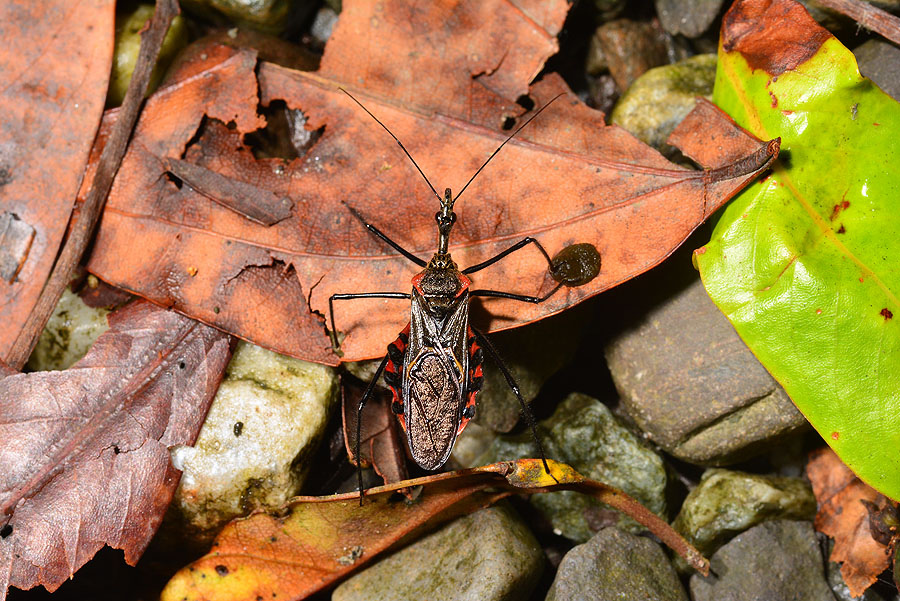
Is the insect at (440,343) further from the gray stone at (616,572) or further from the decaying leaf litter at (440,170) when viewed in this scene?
the gray stone at (616,572)

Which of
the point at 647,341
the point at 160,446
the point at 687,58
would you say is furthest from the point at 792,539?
the point at 160,446

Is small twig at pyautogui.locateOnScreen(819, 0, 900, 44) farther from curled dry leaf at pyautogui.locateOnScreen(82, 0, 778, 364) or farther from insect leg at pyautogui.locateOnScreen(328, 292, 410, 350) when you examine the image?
insect leg at pyautogui.locateOnScreen(328, 292, 410, 350)

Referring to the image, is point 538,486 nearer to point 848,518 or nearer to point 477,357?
point 477,357

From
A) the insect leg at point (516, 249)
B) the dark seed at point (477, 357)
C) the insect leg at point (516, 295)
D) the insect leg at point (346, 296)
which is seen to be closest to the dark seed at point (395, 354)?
the insect leg at point (346, 296)

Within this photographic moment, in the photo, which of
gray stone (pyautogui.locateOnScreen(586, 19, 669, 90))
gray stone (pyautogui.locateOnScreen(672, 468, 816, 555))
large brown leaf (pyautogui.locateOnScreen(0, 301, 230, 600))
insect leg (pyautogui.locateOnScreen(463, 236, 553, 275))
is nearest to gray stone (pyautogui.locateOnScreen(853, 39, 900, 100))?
gray stone (pyautogui.locateOnScreen(586, 19, 669, 90))

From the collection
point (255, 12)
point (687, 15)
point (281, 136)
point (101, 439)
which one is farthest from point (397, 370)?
point (687, 15)

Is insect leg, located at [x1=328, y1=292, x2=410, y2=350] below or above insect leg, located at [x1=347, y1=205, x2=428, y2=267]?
below
